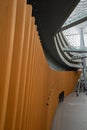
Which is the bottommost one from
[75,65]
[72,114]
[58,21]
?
[72,114]

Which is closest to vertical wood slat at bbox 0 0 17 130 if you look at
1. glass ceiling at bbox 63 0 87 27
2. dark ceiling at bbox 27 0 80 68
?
dark ceiling at bbox 27 0 80 68

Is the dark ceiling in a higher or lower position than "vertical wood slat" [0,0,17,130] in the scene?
higher

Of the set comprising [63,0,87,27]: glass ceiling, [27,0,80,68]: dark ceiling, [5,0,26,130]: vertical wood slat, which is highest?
[63,0,87,27]: glass ceiling

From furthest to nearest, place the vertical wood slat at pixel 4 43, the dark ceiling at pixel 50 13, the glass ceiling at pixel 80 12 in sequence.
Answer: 1. the glass ceiling at pixel 80 12
2. the dark ceiling at pixel 50 13
3. the vertical wood slat at pixel 4 43

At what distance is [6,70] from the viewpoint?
1331 millimetres

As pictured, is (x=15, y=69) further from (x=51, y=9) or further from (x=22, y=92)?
(x=51, y=9)

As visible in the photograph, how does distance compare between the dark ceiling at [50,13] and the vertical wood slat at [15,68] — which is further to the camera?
the dark ceiling at [50,13]

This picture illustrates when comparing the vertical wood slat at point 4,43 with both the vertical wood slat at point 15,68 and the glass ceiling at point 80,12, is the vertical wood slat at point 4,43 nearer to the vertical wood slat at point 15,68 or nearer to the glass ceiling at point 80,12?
the vertical wood slat at point 15,68

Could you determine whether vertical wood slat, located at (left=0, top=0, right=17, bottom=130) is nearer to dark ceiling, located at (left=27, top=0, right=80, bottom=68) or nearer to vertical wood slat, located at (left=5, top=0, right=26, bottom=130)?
vertical wood slat, located at (left=5, top=0, right=26, bottom=130)

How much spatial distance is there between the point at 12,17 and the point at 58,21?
669 centimetres

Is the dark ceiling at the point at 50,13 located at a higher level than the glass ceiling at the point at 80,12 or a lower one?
lower

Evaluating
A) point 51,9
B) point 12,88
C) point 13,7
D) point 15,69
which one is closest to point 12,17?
point 13,7

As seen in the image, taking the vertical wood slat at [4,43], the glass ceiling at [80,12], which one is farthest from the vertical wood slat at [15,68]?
the glass ceiling at [80,12]

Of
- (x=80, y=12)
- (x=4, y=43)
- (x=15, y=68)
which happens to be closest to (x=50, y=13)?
(x=80, y=12)
